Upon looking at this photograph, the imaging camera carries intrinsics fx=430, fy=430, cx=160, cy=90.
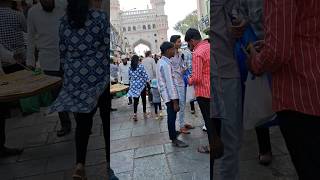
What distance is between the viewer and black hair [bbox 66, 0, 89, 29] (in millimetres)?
2418

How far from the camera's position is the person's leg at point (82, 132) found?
2732 millimetres

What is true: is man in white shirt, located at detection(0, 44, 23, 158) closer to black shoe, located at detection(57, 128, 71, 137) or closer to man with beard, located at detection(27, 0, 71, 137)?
man with beard, located at detection(27, 0, 71, 137)

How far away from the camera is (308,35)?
1412 mm

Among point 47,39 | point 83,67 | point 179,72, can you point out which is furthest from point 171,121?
point 83,67


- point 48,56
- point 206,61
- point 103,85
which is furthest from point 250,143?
point 48,56

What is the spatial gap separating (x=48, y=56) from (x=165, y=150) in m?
1.30

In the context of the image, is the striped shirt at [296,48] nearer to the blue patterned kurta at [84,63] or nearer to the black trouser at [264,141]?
the blue patterned kurta at [84,63]

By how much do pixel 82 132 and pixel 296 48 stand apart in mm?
1677

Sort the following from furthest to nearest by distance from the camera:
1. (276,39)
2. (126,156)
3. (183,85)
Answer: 1. (183,85)
2. (126,156)
3. (276,39)

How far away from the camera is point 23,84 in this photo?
2.90m

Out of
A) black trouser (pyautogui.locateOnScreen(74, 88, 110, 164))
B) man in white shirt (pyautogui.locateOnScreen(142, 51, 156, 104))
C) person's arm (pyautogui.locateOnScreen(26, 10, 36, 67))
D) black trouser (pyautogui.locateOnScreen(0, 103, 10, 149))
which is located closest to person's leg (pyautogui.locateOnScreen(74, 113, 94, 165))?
black trouser (pyautogui.locateOnScreen(74, 88, 110, 164))

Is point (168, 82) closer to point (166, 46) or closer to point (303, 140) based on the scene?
point (166, 46)

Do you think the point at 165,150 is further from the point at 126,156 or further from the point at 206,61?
the point at 206,61

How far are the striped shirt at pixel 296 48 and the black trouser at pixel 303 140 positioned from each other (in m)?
0.04
